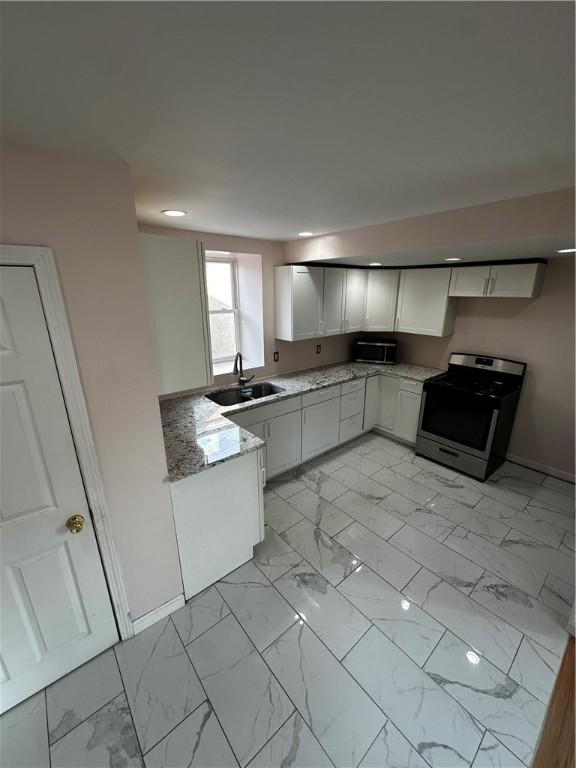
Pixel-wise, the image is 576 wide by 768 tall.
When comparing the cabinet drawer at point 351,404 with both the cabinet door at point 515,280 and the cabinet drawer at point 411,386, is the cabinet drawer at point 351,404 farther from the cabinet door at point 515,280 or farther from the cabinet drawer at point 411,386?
the cabinet door at point 515,280

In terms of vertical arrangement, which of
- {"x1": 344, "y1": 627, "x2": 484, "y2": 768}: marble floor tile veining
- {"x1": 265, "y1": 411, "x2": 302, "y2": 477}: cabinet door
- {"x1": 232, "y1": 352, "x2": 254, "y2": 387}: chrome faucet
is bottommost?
{"x1": 344, "y1": 627, "x2": 484, "y2": 768}: marble floor tile veining

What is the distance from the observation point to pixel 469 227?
1.89 metres

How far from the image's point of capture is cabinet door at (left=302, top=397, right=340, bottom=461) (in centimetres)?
326

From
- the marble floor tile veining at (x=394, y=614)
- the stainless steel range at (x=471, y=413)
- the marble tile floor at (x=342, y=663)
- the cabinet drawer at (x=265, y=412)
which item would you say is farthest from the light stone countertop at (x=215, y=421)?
the marble floor tile veining at (x=394, y=614)

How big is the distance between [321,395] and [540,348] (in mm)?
2221

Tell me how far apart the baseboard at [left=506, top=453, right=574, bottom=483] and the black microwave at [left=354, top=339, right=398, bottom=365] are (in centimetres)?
172

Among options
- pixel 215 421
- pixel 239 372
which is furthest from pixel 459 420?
pixel 215 421

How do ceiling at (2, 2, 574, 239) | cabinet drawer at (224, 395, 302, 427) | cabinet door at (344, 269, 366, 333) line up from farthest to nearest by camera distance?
1. cabinet door at (344, 269, 366, 333)
2. cabinet drawer at (224, 395, 302, 427)
3. ceiling at (2, 2, 574, 239)

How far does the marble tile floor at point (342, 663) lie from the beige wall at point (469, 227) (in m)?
→ 2.17

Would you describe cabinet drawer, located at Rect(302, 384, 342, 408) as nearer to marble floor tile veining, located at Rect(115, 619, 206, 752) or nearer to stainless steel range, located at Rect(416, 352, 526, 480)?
stainless steel range, located at Rect(416, 352, 526, 480)

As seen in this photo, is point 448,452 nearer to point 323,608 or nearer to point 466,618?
point 466,618

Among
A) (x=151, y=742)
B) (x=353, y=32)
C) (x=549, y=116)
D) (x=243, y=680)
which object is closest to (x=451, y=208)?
(x=549, y=116)

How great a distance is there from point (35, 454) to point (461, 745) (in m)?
2.19

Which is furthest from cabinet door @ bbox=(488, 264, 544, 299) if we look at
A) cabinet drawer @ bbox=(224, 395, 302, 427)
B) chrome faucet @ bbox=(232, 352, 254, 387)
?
chrome faucet @ bbox=(232, 352, 254, 387)
